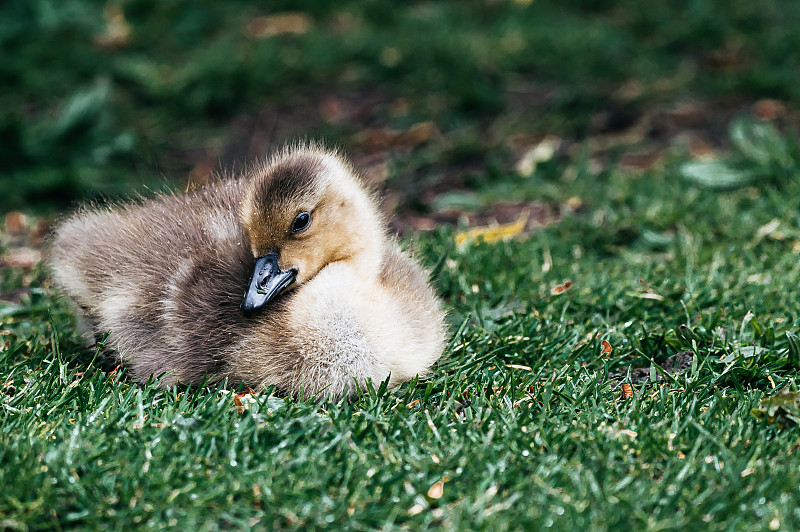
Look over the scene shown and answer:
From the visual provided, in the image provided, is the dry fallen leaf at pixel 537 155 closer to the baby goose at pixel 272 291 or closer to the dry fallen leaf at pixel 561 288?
the dry fallen leaf at pixel 561 288

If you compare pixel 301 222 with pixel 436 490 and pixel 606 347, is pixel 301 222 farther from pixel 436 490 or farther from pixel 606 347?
pixel 606 347

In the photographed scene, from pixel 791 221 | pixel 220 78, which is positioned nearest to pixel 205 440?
pixel 791 221

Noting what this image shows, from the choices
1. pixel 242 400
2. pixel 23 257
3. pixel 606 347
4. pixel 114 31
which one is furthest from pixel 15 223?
pixel 606 347

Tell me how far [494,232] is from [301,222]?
2.19 meters

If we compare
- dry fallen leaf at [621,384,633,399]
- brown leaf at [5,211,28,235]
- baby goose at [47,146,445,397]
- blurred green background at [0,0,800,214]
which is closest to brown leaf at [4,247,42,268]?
brown leaf at [5,211,28,235]

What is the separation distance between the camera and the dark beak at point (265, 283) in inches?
125

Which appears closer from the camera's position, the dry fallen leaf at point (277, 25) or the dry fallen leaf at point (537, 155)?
the dry fallen leaf at point (537, 155)

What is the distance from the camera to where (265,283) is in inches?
128

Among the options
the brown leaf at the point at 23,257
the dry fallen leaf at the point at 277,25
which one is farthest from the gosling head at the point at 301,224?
the dry fallen leaf at the point at 277,25

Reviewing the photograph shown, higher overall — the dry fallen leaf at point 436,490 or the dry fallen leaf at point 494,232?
the dry fallen leaf at point 436,490

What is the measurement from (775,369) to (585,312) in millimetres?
910

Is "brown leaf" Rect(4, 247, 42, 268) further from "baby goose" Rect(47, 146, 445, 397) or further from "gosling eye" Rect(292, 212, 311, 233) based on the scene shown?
"gosling eye" Rect(292, 212, 311, 233)

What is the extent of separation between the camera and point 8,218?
20.4 feet

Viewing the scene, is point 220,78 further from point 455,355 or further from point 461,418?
point 461,418
